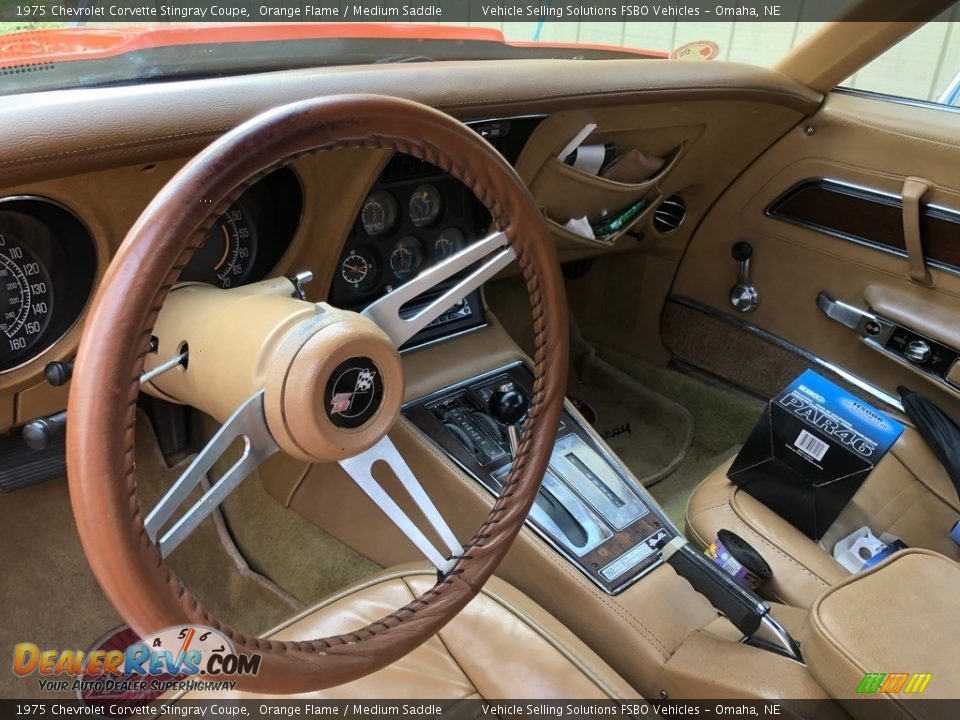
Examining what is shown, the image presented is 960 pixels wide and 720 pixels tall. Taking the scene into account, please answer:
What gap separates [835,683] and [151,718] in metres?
0.81

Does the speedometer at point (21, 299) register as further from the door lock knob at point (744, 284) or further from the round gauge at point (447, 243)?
the door lock knob at point (744, 284)

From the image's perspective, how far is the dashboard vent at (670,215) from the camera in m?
1.90

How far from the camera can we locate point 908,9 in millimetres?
1411

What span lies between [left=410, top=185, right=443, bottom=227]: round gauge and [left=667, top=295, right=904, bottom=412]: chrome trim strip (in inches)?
34.6

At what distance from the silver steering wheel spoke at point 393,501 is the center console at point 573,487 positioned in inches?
15.0

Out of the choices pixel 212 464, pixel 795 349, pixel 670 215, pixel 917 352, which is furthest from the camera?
pixel 670 215

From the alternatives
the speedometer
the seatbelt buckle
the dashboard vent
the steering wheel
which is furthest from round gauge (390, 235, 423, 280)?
the seatbelt buckle

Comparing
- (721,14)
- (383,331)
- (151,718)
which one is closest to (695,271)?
(721,14)

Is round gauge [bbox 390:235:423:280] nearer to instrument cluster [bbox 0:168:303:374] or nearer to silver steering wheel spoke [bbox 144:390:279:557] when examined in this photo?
instrument cluster [bbox 0:168:303:374]

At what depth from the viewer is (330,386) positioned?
710 millimetres

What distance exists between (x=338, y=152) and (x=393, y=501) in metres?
0.53

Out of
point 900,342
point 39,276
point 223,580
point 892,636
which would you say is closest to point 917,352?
point 900,342

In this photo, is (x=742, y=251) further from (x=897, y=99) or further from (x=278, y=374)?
(x=278, y=374)

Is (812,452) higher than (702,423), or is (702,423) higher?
(812,452)
